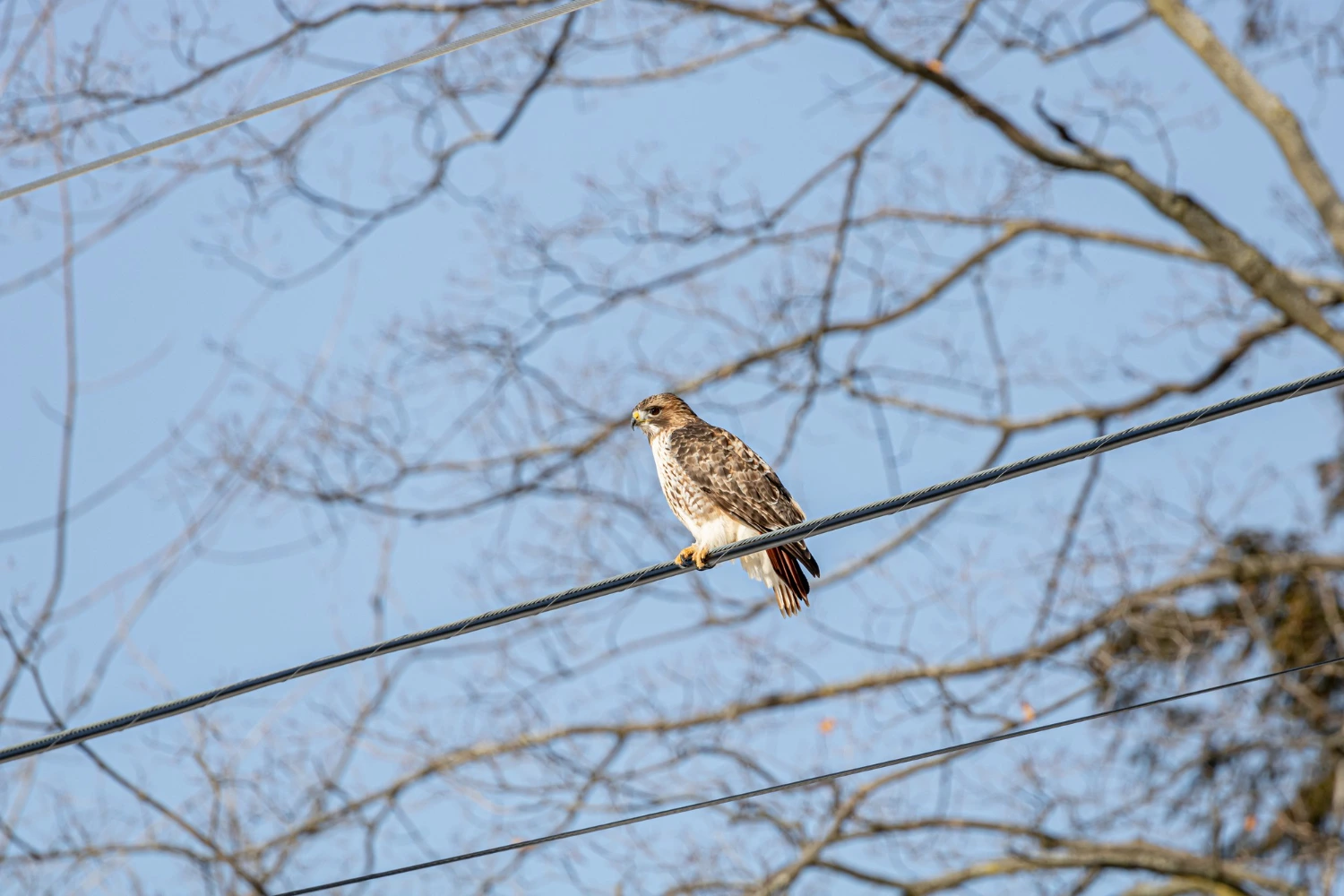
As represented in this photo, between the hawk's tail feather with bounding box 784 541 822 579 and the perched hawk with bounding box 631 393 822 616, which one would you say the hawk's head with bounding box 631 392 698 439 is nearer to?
the perched hawk with bounding box 631 393 822 616

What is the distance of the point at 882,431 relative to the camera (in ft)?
37.7

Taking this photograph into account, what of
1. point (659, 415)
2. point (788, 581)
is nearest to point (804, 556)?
point (788, 581)

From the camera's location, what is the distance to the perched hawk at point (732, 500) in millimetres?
6039

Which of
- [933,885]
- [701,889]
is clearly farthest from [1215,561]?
[701,889]

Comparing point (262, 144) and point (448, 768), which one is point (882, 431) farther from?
point (262, 144)

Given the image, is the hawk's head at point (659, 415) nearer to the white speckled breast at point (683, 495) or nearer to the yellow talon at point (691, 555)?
the white speckled breast at point (683, 495)

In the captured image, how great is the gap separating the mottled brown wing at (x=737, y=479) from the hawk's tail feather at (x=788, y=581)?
0.35 ft

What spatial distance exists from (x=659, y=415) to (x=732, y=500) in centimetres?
94

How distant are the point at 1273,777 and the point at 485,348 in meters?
7.24

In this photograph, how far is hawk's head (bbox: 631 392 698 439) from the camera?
6766 mm

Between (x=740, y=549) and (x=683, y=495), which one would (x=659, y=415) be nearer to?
(x=683, y=495)

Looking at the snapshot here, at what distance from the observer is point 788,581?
608 cm

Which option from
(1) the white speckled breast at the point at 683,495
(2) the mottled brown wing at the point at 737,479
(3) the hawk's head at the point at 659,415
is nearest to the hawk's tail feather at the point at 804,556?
(2) the mottled brown wing at the point at 737,479

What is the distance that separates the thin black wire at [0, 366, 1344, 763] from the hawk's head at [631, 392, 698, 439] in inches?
92.8
